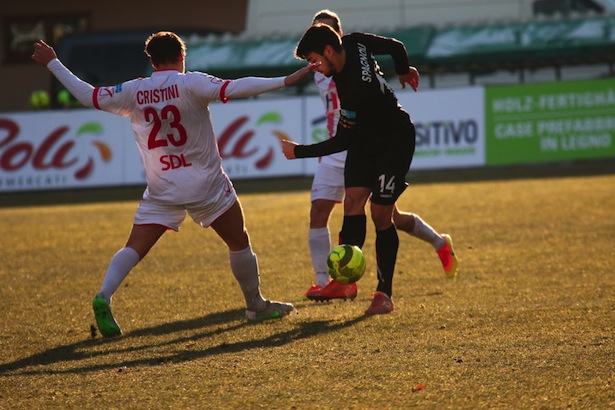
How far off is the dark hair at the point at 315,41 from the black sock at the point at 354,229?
56.5 inches

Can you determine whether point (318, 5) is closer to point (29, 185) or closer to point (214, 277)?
point (29, 185)

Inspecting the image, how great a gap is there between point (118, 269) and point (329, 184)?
2427 millimetres

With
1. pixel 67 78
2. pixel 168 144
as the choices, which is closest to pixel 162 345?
pixel 168 144

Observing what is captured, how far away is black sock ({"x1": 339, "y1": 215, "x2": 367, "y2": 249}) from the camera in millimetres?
8609

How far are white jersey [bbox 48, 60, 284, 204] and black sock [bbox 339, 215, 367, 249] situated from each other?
3.90 ft

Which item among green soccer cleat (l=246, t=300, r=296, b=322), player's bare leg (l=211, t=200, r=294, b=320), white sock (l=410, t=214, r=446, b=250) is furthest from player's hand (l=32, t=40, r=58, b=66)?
white sock (l=410, t=214, r=446, b=250)

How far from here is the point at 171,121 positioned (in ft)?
25.0

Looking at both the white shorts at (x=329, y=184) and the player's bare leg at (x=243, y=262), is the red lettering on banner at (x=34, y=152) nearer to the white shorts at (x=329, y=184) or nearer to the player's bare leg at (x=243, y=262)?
the white shorts at (x=329, y=184)

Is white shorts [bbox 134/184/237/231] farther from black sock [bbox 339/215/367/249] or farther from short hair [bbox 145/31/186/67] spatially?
black sock [bbox 339/215/367/249]

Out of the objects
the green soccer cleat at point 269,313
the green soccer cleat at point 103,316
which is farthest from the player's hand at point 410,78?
the green soccer cleat at point 103,316

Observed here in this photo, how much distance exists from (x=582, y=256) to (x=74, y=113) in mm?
14510

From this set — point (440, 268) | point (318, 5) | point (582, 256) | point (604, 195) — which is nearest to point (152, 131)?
point (440, 268)

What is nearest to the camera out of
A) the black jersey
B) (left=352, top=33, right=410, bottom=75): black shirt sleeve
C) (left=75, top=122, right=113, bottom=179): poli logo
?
the black jersey

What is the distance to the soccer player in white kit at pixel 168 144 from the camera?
753cm
